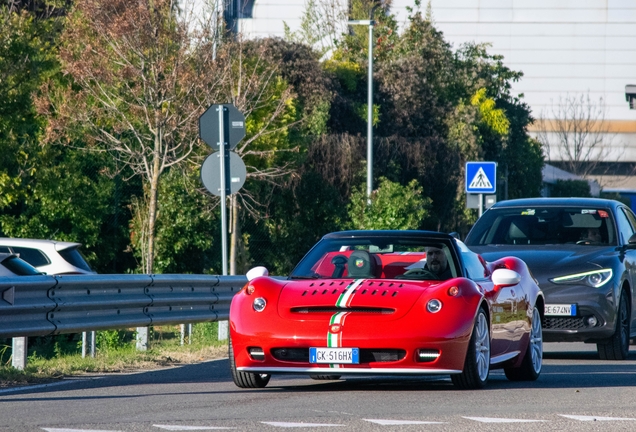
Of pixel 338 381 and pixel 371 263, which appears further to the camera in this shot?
pixel 338 381

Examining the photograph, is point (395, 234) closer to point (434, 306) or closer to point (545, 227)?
point (434, 306)

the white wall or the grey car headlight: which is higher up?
the white wall

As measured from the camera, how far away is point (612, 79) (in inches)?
4139

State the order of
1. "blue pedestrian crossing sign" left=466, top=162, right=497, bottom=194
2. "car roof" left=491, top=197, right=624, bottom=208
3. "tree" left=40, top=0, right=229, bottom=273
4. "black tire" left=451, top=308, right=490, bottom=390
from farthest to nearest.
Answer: "blue pedestrian crossing sign" left=466, top=162, right=497, bottom=194 < "tree" left=40, top=0, right=229, bottom=273 < "car roof" left=491, top=197, right=624, bottom=208 < "black tire" left=451, top=308, right=490, bottom=390

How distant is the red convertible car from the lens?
31.1 ft

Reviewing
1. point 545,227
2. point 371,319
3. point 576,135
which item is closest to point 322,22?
point 545,227

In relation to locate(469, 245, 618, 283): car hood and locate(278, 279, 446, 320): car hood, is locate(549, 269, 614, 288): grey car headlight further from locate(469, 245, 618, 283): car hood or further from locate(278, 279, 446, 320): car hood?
locate(278, 279, 446, 320): car hood

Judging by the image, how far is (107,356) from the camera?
44.4 feet

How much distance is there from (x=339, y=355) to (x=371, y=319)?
0.34 meters

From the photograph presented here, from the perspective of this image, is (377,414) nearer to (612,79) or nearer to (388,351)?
(388,351)

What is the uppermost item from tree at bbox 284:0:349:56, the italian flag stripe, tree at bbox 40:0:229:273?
tree at bbox 284:0:349:56

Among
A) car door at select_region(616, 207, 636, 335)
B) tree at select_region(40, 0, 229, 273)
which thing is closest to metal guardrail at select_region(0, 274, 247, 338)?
car door at select_region(616, 207, 636, 335)

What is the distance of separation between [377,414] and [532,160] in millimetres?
48613

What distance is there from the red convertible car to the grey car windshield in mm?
4419
